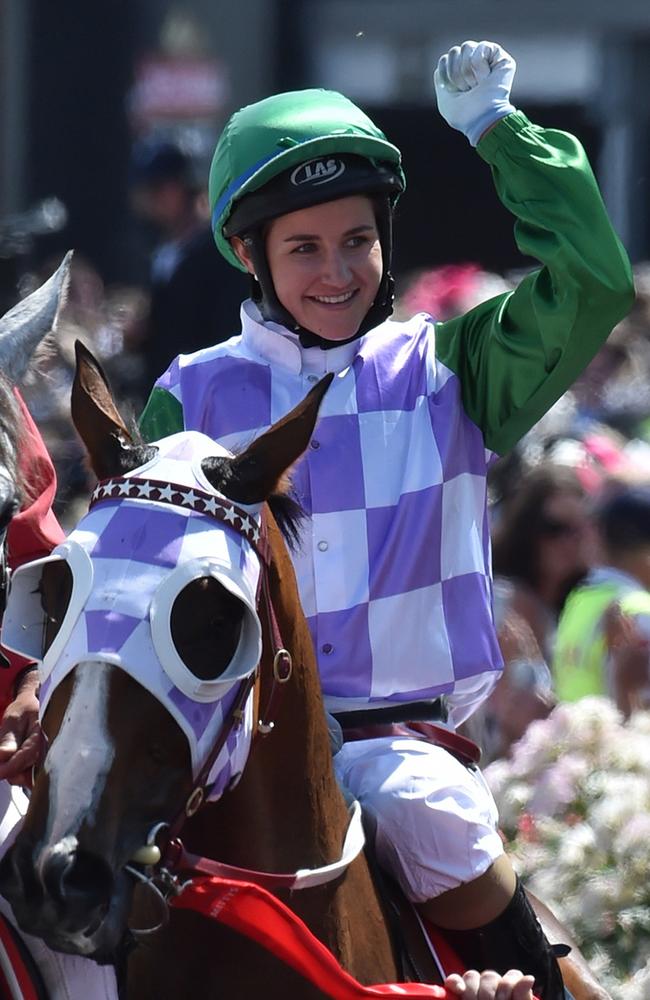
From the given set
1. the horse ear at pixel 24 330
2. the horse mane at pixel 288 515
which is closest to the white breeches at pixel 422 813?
the horse mane at pixel 288 515

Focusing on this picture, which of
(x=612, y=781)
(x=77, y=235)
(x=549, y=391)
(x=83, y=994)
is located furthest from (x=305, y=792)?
(x=77, y=235)

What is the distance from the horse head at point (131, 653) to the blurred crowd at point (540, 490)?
26.0 inches

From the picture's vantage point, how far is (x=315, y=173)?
145 inches

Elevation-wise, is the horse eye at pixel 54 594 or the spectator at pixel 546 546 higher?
the horse eye at pixel 54 594

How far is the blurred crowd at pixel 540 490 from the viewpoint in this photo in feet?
21.6

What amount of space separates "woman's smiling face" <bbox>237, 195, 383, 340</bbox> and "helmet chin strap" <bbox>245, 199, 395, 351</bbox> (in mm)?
13

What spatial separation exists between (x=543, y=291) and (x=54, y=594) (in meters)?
1.17

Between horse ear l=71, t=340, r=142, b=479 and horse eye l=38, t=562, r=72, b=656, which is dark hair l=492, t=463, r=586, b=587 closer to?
horse ear l=71, t=340, r=142, b=479

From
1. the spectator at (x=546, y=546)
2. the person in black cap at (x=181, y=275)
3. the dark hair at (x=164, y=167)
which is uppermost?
the dark hair at (x=164, y=167)

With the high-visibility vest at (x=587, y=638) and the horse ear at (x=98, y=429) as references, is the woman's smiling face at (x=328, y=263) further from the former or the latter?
the high-visibility vest at (x=587, y=638)

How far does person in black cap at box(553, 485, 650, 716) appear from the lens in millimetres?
6469

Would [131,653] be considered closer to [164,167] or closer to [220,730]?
[220,730]

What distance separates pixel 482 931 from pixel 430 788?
0.30 metres

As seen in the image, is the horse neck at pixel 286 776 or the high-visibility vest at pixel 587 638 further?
the high-visibility vest at pixel 587 638
